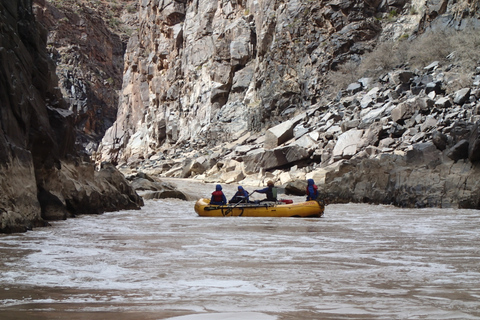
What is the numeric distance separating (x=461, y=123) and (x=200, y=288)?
14446mm

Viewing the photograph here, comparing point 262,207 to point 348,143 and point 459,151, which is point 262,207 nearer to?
point 459,151

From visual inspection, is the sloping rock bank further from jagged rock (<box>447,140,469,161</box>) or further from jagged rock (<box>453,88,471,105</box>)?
jagged rock (<box>453,88,471,105</box>)

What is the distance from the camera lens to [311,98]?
33281mm

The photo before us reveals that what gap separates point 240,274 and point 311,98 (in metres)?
29.3

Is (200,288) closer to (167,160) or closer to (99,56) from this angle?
(167,160)

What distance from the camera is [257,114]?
36062mm

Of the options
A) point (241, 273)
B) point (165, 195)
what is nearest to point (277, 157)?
point (165, 195)

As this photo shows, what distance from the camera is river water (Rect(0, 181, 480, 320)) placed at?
11.0ft

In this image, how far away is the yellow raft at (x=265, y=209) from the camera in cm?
1274

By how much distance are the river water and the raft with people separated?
126 inches

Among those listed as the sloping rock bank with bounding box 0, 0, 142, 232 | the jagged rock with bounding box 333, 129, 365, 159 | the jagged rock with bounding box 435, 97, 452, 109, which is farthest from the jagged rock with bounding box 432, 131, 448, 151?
the sloping rock bank with bounding box 0, 0, 142, 232

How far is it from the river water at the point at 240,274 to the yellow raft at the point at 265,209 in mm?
3150

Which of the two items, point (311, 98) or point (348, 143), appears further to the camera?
point (311, 98)

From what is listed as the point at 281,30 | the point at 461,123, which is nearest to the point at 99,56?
the point at 281,30
